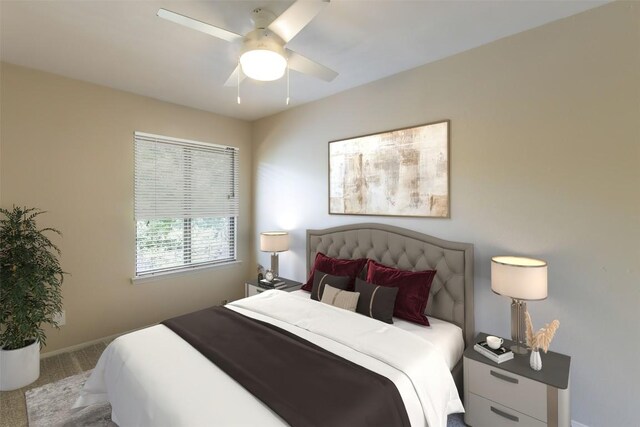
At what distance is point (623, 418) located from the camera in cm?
180

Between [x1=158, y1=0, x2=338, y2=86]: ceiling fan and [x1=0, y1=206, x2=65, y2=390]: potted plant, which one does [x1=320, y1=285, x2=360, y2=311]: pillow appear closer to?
[x1=158, y1=0, x2=338, y2=86]: ceiling fan

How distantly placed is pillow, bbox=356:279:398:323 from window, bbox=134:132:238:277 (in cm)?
244

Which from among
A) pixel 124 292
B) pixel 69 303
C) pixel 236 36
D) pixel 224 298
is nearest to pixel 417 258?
pixel 236 36

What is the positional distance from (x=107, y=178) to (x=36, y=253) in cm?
95

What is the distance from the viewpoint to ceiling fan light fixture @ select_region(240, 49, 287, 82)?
1.72 meters

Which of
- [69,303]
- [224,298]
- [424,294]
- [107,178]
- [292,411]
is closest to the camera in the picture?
[292,411]

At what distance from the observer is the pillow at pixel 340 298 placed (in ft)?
7.98

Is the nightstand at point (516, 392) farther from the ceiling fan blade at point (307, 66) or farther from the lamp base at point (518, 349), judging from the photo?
the ceiling fan blade at point (307, 66)

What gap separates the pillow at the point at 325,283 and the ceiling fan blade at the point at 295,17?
192cm

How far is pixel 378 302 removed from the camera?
91.3 inches

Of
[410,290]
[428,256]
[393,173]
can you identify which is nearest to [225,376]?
[410,290]

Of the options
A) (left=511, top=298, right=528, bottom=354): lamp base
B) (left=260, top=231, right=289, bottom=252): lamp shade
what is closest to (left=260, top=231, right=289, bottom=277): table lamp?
(left=260, top=231, right=289, bottom=252): lamp shade

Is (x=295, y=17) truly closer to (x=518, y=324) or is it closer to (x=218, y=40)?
(x=218, y=40)

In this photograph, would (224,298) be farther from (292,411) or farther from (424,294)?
(292,411)
